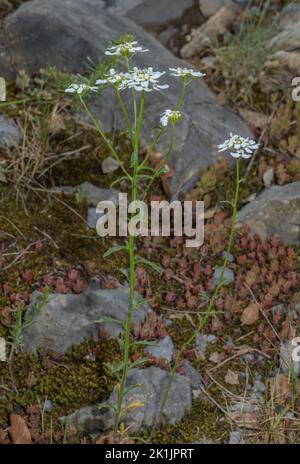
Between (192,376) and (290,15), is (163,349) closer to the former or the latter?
→ (192,376)

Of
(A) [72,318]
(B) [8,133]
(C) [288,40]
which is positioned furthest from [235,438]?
(C) [288,40]

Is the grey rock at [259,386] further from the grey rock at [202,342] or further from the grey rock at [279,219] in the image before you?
the grey rock at [279,219]

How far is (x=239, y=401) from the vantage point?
4.79 meters

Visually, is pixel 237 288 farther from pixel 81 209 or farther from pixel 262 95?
pixel 262 95

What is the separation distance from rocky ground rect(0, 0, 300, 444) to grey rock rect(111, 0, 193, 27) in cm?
33

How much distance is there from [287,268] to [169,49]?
3.73m

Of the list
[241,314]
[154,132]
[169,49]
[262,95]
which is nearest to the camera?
[241,314]

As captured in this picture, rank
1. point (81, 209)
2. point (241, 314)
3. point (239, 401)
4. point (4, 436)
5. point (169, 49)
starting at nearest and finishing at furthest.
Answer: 1. point (4, 436)
2. point (239, 401)
3. point (241, 314)
4. point (81, 209)
5. point (169, 49)

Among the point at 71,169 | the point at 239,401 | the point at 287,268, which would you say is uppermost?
the point at 71,169

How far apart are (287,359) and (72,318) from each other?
5.46 ft

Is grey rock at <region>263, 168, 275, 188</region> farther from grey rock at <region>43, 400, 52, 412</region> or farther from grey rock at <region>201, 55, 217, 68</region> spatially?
grey rock at <region>43, 400, 52, 412</region>

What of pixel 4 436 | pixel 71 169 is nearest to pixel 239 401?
pixel 4 436

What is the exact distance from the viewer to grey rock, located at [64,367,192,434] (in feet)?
14.5

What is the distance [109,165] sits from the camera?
6.17 meters
